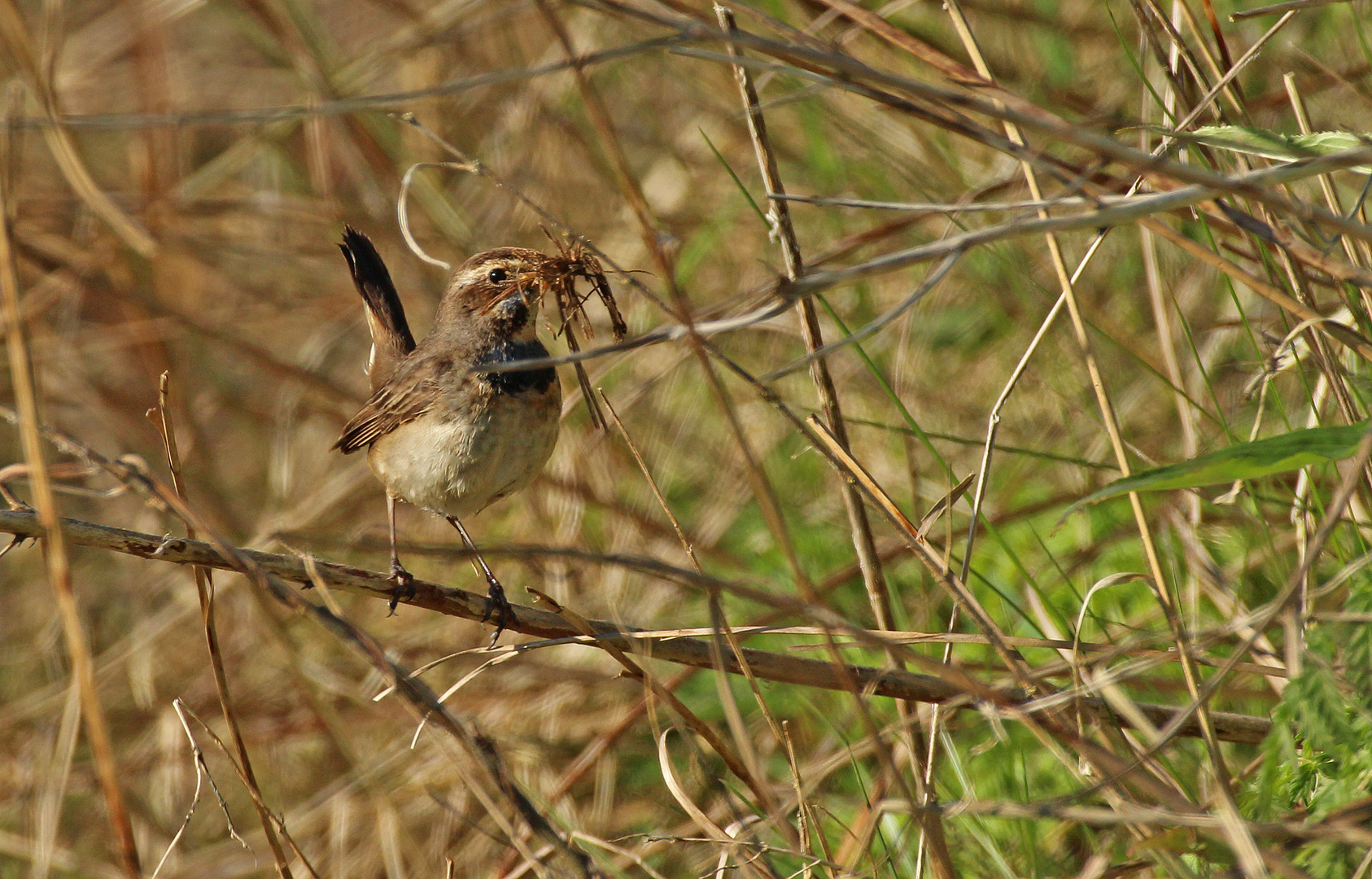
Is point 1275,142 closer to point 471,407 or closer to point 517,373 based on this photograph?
point 517,373

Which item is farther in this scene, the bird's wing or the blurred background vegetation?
the bird's wing

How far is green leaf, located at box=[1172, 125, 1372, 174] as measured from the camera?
2088 millimetres

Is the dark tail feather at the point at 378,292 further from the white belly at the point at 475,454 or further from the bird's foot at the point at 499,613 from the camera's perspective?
the bird's foot at the point at 499,613

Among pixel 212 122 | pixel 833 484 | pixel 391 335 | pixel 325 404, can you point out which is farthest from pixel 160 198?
pixel 212 122

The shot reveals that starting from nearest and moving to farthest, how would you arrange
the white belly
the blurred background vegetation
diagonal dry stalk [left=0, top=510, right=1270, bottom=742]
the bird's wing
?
diagonal dry stalk [left=0, top=510, right=1270, bottom=742]
the blurred background vegetation
the white belly
the bird's wing

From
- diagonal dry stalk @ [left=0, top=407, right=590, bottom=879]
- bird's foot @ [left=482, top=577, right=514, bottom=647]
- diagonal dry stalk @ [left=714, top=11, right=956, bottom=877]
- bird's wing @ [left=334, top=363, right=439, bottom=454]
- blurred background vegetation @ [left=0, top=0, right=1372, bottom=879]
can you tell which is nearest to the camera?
diagonal dry stalk @ [left=0, top=407, right=590, bottom=879]

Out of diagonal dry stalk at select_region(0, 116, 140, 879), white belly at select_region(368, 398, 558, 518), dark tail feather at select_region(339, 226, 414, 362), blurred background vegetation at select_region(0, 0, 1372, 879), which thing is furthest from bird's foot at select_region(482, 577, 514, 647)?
dark tail feather at select_region(339, 226, 414, 362)

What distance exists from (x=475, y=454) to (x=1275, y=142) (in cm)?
252

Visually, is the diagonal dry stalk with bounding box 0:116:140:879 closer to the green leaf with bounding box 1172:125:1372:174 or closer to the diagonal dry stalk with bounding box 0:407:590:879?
the diagonal dry stalk with bounding box 0:407:590:879

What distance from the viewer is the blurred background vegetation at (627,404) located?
3.51 meters

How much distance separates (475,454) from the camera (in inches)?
152

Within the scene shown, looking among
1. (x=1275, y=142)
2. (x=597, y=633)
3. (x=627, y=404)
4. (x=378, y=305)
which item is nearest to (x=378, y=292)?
(x=378, y=305)

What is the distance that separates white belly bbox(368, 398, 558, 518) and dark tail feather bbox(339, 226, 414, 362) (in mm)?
987

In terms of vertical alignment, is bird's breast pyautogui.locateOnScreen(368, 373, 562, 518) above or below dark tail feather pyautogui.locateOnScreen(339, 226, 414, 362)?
below
